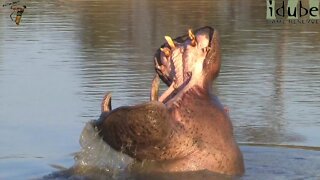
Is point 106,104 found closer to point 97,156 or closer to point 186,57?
point 97,156

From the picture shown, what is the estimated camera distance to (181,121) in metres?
6.27

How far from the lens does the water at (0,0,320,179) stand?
8484mm

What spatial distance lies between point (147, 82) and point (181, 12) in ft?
45.4

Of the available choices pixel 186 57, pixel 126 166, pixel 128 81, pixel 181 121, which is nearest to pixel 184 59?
pixel 186 57

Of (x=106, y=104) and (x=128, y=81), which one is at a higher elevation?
(x=106, y=104)

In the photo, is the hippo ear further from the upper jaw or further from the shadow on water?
the upper jaw

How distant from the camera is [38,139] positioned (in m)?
9.03

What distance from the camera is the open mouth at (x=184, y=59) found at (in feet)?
21.2

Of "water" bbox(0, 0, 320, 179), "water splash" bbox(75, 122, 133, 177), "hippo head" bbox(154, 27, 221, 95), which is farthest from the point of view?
"water" bbox(0, 0, 320, 179)

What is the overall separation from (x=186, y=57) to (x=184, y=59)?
2cm

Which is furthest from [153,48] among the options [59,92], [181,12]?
[181,12]

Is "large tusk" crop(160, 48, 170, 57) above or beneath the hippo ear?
above

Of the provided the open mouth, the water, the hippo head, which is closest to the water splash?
the open mouth

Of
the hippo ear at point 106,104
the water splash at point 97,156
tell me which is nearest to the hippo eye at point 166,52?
the hippo ear at point 106,104
